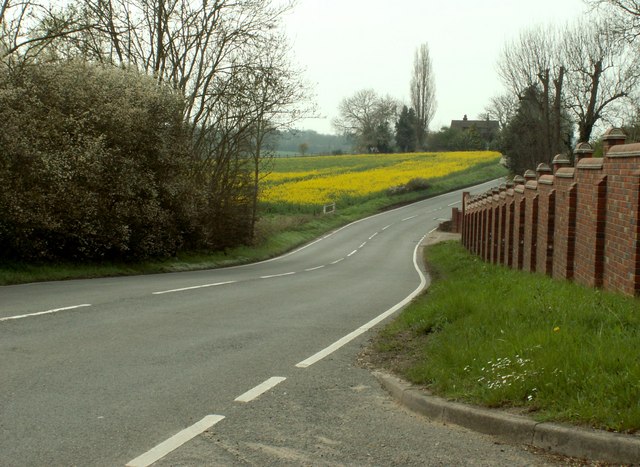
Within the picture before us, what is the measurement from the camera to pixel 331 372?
785 cm

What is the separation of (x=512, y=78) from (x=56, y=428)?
152 feet

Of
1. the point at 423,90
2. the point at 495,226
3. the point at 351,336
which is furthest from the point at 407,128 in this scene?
the point at 351,336

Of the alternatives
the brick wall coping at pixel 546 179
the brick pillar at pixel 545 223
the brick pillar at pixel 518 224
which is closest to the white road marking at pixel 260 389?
the brick pillar at pixel 545 223

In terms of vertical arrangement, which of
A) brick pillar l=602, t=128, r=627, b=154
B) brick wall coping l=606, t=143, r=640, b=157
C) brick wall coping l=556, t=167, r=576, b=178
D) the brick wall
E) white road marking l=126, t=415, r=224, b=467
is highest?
brick pillar l=602, t=128, r=627, b=154

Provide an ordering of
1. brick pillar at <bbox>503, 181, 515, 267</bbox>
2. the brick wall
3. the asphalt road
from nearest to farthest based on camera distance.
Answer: the asphalt road → the brick wall → brick pillar at <bbox>503, 181, 515, 267</bbox>

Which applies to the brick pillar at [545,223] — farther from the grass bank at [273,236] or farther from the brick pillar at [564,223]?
the grass bank at [273,236]

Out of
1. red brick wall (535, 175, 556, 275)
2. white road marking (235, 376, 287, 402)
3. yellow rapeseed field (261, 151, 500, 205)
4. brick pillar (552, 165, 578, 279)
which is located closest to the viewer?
white road marking (235, 376, 287, 402)

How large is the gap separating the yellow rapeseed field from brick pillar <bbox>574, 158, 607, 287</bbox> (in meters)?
47.1

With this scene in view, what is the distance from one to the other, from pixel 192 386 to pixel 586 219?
741cm

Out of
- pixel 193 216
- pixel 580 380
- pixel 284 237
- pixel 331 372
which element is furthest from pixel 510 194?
pixel 284 237

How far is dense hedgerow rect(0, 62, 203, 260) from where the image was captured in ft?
63.9

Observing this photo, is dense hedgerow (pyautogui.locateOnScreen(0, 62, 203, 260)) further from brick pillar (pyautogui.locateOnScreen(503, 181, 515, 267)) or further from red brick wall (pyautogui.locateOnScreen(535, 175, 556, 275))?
red brick wall (pyautogui.locateOnScreen(535, 175, 556, 275))

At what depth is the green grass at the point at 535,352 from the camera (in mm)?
5250

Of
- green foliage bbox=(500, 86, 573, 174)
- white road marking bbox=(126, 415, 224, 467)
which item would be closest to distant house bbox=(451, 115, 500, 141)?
green foliage bbox=(500, 86, 573, 174)
